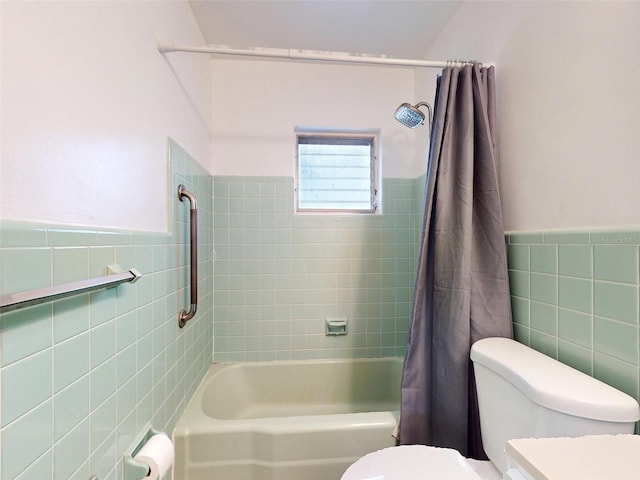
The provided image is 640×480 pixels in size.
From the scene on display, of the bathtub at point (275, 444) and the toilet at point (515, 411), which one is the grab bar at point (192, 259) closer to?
the bathtub at point (275, 444)

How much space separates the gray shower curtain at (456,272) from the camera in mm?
1080

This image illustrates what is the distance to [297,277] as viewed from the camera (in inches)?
74.4

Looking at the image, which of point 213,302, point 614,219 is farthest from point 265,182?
point 614,219

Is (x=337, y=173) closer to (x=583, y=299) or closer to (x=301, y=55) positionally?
(x=301, y=55)

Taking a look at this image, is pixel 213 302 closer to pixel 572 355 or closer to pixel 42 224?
pixel 42 224

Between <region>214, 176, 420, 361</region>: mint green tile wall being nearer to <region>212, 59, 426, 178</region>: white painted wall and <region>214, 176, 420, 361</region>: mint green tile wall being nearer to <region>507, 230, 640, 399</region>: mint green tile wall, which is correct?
<region>212, 59, 426, 178</region>: white painted wall

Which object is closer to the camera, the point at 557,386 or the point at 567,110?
the point at 557,386

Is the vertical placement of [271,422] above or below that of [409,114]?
below

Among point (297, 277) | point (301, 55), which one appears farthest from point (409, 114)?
point (297, 277)

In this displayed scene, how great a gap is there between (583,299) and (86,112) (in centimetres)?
145

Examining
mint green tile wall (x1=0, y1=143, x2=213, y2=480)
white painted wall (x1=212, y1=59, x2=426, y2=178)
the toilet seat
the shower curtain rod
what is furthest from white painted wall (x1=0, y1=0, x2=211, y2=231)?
the toilet seat

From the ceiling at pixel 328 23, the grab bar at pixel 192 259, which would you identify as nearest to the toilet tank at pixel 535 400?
the grab bar at pixel 192 259

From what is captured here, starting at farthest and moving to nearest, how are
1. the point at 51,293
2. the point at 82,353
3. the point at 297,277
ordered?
1. the point at 297,277
2. the point at 82,353
3. the point at 51,293

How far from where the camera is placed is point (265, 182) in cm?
189
